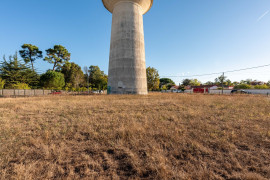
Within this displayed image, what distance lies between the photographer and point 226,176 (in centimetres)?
210

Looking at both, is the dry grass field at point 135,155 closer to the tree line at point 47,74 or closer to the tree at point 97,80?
the tree line at point 47,74

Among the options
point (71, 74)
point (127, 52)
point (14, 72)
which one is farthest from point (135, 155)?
point (71, 74)

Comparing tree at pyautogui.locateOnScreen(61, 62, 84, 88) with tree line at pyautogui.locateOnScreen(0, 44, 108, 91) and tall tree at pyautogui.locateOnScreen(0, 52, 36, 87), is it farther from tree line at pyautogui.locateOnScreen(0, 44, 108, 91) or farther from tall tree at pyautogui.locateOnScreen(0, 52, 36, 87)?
tall tree at pyautogui.locateOnScreen(0, 52, 36, 87)

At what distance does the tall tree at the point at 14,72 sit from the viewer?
2789 centimetres

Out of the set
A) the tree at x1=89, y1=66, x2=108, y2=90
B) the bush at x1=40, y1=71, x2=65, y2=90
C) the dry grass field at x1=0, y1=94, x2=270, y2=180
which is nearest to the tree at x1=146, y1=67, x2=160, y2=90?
the tree at x1=89, y1=66, x2=108, y2=90

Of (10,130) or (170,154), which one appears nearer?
(170,154)

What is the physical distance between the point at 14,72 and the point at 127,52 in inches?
1249

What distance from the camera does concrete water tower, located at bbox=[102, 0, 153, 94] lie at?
65.6ft

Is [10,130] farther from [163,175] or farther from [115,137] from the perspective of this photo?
[163,175]

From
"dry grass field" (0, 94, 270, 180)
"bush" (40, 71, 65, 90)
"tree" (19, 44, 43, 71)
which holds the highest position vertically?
"tree" (19, 44, 43, 71)

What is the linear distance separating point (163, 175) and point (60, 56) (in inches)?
2243

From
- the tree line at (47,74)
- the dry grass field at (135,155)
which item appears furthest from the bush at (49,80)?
the dry grass field at (135,155)

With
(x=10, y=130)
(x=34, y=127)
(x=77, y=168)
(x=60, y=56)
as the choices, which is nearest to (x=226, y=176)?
(x=77, y=168)

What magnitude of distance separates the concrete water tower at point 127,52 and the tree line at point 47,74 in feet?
61.7
